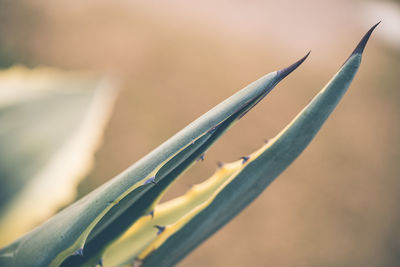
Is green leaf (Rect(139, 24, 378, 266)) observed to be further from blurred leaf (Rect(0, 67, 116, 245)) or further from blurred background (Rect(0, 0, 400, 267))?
blurred background (Rect(0, 0, 400, 267))

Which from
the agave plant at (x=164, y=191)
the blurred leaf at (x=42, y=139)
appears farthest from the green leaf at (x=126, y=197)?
the blurred leaf at (x=42, y=139)

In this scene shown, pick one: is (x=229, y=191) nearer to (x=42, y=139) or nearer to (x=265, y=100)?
(x=42, y=139)

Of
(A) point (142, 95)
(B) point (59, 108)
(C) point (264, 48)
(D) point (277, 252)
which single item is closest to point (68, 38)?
(A) point (142, 95)

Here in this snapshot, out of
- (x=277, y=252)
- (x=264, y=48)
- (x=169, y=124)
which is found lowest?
(x=277, y=252)

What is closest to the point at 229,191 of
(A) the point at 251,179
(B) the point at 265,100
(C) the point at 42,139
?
(A) the point at 251,179

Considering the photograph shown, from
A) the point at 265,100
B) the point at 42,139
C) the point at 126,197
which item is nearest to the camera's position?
the point at 126,197

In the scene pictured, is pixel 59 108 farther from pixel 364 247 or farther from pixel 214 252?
pixel 364 247

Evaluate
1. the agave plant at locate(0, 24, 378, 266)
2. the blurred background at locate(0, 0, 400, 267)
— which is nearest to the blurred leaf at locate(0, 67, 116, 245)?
the agave plant at locate(0, 24, 378, 266)
